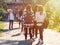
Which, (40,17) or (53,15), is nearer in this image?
(40,17)

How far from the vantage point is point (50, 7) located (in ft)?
44.2

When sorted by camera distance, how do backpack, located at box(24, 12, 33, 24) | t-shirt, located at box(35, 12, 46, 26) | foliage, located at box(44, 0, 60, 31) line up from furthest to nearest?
1. foliage, located at box(44, 0, 60, 31)
2. backpack, located at box(24, 12, 33, 24)
3. t-shirt, located at box(35, 12, 46, 26)

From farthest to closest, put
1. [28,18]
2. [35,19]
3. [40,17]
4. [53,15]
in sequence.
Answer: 1. [53,15]
2. [28,18]
3. [35,19]
4. [40,17]

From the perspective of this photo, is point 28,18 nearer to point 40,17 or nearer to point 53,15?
point 40,17

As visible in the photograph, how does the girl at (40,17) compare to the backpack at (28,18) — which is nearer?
the girl at (40,17)

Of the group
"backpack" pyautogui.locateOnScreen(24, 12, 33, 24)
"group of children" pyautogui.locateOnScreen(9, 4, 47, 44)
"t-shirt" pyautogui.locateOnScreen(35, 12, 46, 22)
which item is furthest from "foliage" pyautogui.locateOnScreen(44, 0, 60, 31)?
"t-shirt" pyautogui.locateOnScreen(35, 12, 46, 22)

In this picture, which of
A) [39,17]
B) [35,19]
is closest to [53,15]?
[35,19]

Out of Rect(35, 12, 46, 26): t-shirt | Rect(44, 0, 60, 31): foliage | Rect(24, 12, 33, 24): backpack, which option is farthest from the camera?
Rect(44, 0, 60, 31): foliage

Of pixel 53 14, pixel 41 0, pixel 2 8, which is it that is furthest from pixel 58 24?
pixel 2 8

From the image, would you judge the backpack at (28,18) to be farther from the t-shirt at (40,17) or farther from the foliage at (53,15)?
the foliage at (53,15)

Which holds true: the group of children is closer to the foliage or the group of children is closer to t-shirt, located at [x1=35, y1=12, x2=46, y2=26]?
t-shirt, located at [x1=35, y1=12, x2=46, y2=26]

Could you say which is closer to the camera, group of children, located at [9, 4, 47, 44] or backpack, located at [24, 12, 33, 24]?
group of children, located at [9, 4, 47, 44]

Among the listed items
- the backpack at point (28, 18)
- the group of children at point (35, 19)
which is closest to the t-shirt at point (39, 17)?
the group of children at point (35, 19)

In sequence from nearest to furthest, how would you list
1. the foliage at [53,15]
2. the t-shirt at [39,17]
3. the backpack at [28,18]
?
the t-shirt at [39,17] → the backpack at [28,18] → the foliage at [53,15]
